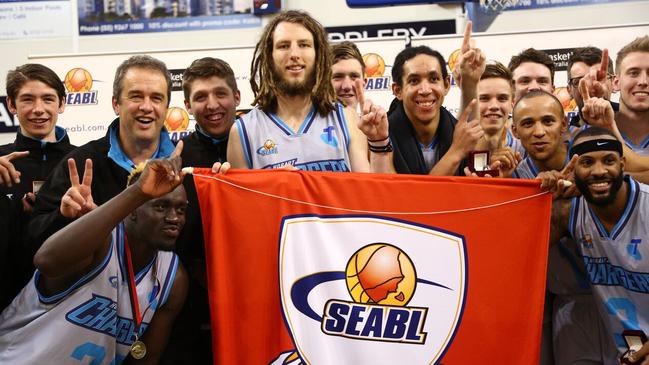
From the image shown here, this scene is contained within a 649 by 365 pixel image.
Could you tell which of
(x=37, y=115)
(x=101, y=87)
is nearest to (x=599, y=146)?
(x=37, y=115)

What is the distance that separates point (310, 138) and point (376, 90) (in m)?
3.24

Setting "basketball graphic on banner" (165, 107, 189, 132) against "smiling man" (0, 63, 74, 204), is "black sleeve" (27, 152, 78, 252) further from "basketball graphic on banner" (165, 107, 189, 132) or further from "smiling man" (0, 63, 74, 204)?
"basketball graphic on banner" (165, 107, 189, 132)

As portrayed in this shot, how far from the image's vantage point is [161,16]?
893 centimetres

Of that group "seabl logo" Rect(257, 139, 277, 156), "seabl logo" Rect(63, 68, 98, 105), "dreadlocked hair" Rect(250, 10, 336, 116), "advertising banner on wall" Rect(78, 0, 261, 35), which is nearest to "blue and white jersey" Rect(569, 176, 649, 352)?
"dreadlocked hair" Rect(250, 10, 336, 116)

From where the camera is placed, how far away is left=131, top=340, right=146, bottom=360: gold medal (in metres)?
2.68

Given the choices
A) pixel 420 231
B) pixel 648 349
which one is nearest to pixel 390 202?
pixel 420 231

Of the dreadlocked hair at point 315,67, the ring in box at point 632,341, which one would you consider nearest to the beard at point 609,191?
the ring in box at point 632,341

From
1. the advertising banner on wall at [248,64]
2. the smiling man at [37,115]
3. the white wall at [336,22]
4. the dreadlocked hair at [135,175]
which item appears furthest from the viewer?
the white wall at [336,22]

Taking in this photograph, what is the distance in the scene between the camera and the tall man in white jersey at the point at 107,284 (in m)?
2.39

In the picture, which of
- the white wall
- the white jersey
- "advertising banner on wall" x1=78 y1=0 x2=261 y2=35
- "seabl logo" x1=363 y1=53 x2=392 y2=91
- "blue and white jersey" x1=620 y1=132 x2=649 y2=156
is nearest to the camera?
the white jersey

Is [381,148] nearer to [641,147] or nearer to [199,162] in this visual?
[199,162]

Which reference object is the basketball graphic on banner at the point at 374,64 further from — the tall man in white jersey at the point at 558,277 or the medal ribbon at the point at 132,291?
the medal ribbon at the point at 132,291

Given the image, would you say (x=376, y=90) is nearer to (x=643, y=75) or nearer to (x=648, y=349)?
(x=643, y=75)

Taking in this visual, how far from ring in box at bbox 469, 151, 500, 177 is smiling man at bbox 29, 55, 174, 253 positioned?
1.33m
